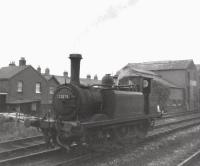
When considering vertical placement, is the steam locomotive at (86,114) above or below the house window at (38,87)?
below

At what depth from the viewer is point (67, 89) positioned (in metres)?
8.84

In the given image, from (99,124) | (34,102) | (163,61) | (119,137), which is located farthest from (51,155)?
(163,61)

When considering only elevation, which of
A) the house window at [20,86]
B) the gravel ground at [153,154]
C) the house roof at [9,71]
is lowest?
the gravel ground at [153,154]

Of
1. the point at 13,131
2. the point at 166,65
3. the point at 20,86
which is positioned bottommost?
the point at 13,131

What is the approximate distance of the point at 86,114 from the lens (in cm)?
909

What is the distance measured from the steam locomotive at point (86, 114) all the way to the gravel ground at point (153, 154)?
0.68 metres

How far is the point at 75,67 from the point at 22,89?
20.2 metres

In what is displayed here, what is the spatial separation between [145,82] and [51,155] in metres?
5.62

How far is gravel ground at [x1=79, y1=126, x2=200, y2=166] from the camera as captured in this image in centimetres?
812

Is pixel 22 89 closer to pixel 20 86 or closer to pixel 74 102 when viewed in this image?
pixel 20 86

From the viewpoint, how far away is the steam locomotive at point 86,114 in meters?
8.24

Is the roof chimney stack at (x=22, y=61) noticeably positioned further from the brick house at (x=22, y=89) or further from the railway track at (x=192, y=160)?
the railway track at (x=192, y=160)

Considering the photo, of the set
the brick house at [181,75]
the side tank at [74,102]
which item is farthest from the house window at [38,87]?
the side tank at [74,102]

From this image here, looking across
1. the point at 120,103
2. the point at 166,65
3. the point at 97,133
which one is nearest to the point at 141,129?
the point at 120,103
